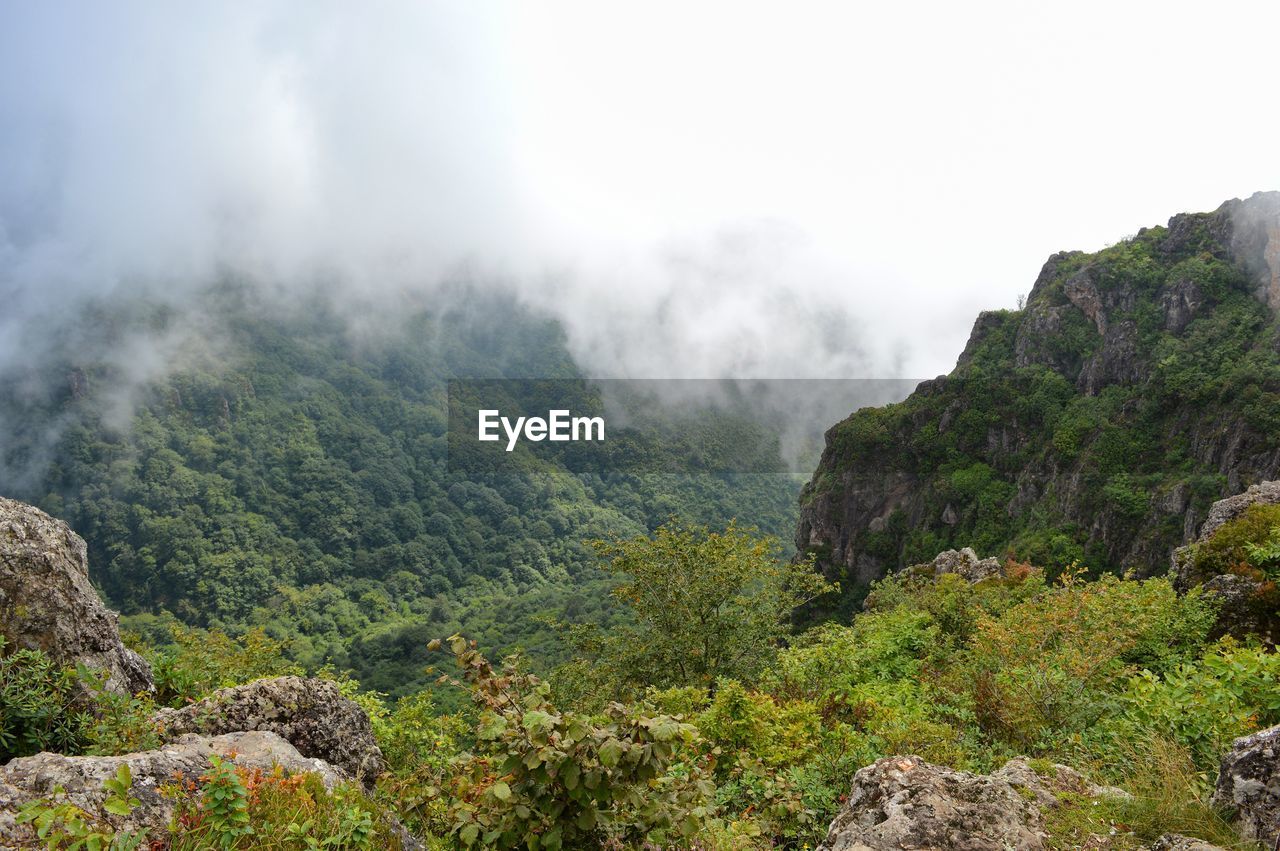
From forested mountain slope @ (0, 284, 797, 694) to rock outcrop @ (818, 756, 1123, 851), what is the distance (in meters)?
71.3

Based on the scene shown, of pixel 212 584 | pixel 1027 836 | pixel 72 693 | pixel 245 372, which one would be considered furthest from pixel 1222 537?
pixel 245 372

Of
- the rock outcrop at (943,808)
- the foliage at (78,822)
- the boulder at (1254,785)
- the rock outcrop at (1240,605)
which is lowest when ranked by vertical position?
the rock outcrop at (1240,605)

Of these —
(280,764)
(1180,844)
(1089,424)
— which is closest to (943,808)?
(1180,844)

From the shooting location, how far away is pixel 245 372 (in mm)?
171500

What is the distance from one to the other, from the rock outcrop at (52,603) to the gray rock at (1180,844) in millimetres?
8624

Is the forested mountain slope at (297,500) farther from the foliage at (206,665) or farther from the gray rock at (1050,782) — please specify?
the gray rock at (1050,782)

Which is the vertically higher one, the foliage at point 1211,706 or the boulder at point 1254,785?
the boulder at point 1254,785

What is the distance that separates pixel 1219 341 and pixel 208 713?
87309mm

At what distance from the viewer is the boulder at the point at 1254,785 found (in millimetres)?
3736

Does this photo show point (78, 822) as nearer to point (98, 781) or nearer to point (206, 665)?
point (98, 781)

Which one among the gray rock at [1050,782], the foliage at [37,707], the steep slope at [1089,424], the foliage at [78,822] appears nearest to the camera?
the foliage at [78,822]

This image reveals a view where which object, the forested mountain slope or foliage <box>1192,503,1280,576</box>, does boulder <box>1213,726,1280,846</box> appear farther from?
the forested mountain slope

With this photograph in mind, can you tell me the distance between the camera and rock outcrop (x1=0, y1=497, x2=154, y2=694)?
6.50m

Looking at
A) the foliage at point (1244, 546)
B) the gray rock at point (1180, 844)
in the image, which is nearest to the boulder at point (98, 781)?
the gray rock at point (1180, 844)
